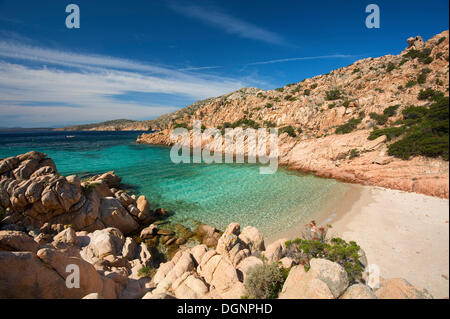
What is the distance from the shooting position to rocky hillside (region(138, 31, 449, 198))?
3028mm

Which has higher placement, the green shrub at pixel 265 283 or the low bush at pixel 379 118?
the low bush at pixel 379 118

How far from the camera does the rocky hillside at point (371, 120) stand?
3.03 metres

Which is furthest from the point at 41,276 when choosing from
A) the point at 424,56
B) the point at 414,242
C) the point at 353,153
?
the point at 424,56

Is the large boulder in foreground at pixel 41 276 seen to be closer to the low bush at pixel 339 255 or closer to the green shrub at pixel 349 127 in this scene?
the low bush at pixel 339 255

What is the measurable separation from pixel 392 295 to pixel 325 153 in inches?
821

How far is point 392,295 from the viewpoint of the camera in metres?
2.98

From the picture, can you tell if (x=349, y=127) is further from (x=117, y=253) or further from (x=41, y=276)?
(x=41, y=276)

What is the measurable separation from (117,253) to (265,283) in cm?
661

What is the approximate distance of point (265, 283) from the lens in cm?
407

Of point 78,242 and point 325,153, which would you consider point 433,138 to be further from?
point 325,153

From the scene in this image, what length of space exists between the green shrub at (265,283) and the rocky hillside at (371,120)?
3.40 meters

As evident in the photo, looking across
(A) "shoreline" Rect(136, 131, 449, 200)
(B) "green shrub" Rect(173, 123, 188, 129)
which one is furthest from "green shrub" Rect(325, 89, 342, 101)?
(B) "green shrub" Rect(173, 123, 188, 129)

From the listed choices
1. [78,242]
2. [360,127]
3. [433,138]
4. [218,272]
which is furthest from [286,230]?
[360,127]

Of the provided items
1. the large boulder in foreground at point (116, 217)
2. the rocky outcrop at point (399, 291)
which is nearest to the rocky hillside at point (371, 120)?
the rocky outcrop at point (399, 291)
